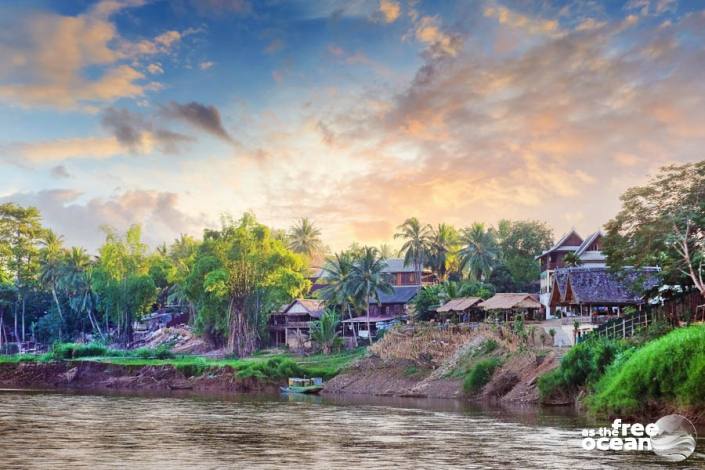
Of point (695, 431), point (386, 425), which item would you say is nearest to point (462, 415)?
point (386, 425)

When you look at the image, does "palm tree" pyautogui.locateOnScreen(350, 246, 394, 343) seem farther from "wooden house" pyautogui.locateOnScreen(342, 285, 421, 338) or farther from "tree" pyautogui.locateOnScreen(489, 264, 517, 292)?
"tree" pyautogui.locateOnScreen(489, 264, 517, 292)

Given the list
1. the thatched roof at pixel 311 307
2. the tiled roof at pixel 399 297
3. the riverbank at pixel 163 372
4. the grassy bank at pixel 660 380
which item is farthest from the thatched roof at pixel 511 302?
the grassy bank at pixel 660 380

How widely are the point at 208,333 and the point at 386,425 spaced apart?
74.5 meters

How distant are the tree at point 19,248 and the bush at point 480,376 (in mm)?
96454

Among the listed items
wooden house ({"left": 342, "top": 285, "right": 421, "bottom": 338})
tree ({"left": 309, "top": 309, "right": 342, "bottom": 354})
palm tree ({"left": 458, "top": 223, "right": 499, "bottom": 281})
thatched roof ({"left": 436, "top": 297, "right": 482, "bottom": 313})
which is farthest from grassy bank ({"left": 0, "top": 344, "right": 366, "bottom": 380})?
palm tree ({"left": 458, "top": 223, "right": 499, "bottom": 281})

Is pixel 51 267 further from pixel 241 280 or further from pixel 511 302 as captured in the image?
pixel 511 302

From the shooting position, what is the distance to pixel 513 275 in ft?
380

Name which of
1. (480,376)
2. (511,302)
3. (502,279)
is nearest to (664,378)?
(480,376)

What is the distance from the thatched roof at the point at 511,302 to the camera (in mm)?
78250

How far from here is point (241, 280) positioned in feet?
326

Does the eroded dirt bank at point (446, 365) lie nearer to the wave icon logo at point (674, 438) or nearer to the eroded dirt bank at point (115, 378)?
the eroded dirt bank at point (115, 378)

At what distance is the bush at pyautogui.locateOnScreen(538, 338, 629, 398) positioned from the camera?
4428 centimetres

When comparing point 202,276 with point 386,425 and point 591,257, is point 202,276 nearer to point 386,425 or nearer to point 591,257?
point 591,257

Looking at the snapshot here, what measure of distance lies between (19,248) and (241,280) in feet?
168
